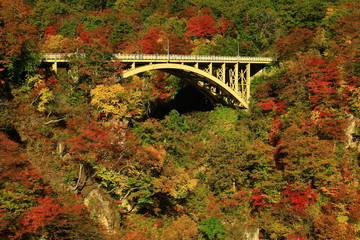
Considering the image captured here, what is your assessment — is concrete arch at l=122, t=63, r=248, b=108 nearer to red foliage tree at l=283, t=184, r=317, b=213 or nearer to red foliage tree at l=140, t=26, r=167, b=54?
red foliage tree at l=140, t=26, r=167, b=54

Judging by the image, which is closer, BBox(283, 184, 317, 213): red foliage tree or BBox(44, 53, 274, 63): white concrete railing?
BBox(283, 184, 317, 213): red foliage tree

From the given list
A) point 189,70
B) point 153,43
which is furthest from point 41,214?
point 153,43

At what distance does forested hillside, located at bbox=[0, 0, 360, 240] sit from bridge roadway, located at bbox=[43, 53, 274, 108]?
4.11 feet

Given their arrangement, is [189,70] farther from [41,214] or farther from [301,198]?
[41,214]

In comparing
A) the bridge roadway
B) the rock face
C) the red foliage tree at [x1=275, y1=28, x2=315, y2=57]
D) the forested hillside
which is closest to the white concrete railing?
the bridge roadway

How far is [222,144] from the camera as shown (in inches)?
1315

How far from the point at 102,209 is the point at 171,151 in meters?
10.4

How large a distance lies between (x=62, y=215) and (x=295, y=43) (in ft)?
106

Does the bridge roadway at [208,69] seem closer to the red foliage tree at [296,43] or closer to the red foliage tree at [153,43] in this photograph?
the red foliage tree at [296,43]

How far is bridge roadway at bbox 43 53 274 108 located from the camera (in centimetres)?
3547

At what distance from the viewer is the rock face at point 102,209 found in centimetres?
2611

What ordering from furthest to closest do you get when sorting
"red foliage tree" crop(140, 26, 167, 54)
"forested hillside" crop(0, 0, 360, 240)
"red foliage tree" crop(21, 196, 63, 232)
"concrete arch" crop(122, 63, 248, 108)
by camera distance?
"red foliage tree" crop(140, 26, 167, 54)
"concrete arch" crop(122, 63, 248, 108)
"forested hillside" crop(0, 0, 360, 240)
"red foliage tree" crop(21, 196, 63, 232)

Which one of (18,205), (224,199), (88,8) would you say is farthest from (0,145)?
(88,8)

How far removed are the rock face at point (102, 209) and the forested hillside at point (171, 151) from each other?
74mm
